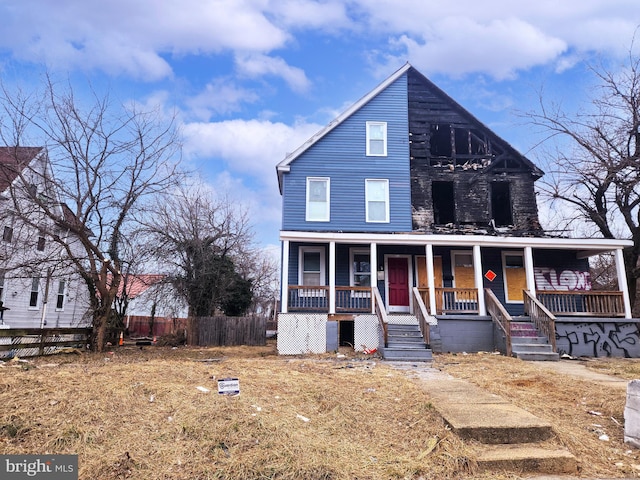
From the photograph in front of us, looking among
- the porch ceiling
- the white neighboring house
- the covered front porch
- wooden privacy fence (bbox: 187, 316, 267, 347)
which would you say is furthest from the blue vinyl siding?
the white neighboring house

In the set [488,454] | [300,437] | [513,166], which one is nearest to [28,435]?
[300,437]

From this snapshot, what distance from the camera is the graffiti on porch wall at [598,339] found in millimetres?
12812

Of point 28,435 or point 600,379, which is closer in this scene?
point 28,435

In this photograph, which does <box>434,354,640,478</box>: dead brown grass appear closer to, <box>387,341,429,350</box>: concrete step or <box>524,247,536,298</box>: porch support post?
<box>387,341,429,350</box>: concrete step

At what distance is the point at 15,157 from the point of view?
11.1 m

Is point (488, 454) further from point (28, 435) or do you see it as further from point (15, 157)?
point (15, 157)

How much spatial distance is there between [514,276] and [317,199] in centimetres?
801

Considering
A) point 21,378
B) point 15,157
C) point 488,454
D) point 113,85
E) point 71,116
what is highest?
point 113,85

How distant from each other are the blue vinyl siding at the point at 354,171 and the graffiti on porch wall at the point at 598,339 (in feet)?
20.4

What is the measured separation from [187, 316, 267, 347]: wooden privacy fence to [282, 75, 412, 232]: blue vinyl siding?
4529 mm

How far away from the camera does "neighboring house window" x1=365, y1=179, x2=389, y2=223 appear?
52.9 ft

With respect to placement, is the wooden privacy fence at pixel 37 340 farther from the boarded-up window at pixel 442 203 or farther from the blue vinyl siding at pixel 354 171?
the boarded-up window at pixel 442 203

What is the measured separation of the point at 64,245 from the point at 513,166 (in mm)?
16356

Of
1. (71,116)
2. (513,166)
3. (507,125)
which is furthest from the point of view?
(513,166)
